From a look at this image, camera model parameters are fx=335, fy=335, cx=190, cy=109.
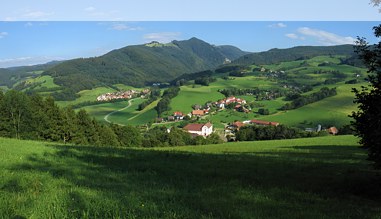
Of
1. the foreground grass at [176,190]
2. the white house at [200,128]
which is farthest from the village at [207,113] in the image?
the foreground grass at [176,190]

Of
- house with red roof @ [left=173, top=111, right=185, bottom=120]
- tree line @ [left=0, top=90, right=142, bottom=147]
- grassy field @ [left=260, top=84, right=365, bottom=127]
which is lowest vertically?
house with red roof @ [left=173, top=111, right=185, bottom=120]

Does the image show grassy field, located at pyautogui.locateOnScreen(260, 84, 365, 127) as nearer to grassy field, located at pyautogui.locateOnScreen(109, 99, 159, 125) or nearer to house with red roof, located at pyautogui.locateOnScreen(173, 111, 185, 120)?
house with red roof, located at pyautogui.locateOnScreen(173, 111, 185, 120)

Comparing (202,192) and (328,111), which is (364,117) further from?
(328,111)

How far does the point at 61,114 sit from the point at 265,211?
5684cm

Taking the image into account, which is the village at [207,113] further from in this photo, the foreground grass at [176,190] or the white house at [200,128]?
the foreground grass at [176,190]

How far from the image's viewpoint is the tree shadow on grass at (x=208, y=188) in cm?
785

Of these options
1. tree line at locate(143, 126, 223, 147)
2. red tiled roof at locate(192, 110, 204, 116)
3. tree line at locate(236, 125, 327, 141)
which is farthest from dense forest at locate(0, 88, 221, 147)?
red tiled roof at locate(192, 110, 204, 116)

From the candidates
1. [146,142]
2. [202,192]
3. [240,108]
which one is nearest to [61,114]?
[146,142]

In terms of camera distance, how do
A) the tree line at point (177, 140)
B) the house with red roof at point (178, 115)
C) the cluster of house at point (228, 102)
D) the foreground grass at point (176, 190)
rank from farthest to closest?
the cluster of house at point (228, 102) → the house with red roof at point (178, 115) → the tree line at point (177, 140) → the foreground grass at point (176, 190)

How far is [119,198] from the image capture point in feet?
27.4

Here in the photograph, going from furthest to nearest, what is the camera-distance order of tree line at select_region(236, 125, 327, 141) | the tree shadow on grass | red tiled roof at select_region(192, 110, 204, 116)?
1. red tiled roof at select_region(192, 110, 204, 116)
2. tree line at select_region(236, 125, 327, 141)
3. the tree shadow on grass

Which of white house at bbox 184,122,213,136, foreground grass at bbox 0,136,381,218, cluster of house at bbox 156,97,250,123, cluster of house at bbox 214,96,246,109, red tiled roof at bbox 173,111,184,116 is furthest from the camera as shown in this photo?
cluster of house at bbox 214,96,246,109

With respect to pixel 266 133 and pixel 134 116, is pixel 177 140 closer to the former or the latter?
pixel 266 133

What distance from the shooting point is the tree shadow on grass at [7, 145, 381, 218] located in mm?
7852
